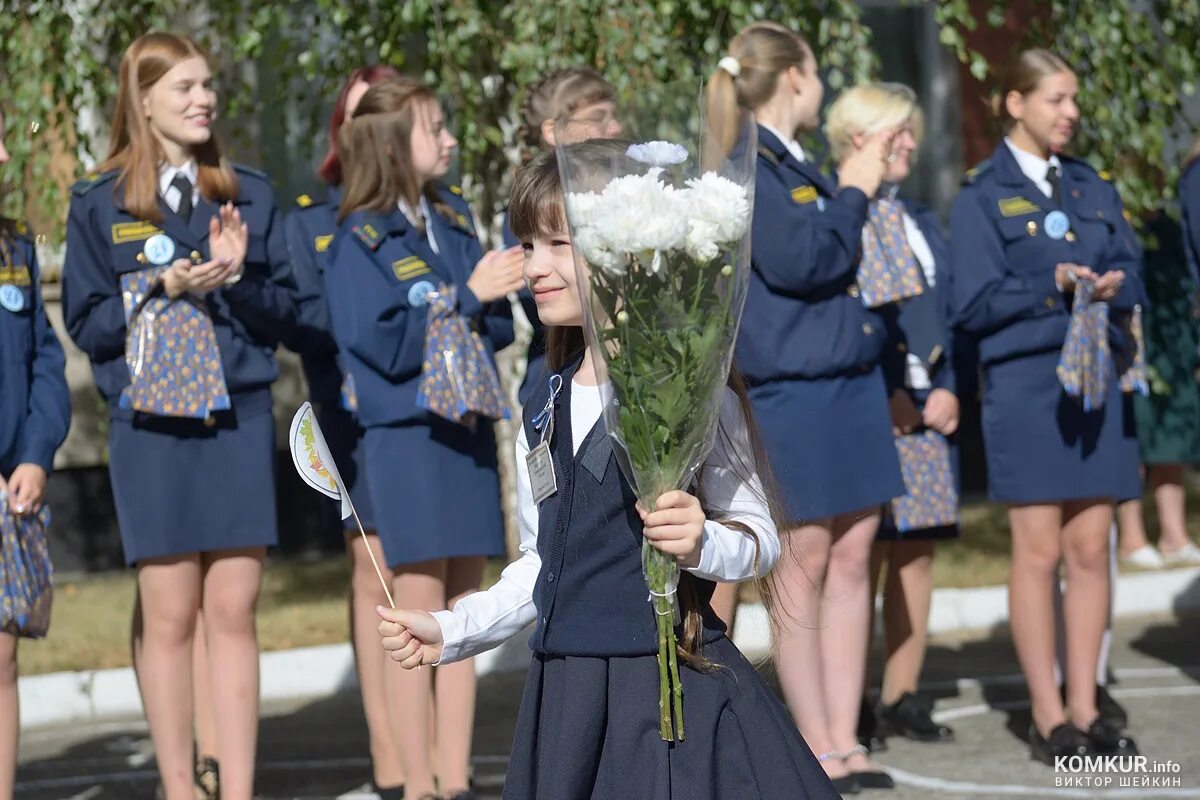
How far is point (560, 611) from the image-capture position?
10.9ft

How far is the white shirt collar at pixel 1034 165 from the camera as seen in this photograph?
6.34 m

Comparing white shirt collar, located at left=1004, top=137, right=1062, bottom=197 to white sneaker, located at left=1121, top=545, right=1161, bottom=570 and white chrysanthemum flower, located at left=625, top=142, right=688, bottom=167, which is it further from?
white sneaker, located at left=1121, top=545, right=1161, bottom=570

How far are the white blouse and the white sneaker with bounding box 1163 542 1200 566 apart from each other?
698cm

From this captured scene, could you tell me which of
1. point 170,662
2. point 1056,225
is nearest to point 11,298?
point 170,662

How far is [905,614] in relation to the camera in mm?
6688

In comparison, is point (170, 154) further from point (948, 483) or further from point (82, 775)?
point (948, 483)

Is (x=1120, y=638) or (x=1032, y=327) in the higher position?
(x=1032, y=327)

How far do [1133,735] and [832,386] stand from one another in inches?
70.1

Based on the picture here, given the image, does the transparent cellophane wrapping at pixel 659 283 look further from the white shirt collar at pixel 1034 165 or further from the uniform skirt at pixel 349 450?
the white shirt collar at pixel 1034 165

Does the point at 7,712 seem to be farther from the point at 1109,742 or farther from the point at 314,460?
the point at 1109,742

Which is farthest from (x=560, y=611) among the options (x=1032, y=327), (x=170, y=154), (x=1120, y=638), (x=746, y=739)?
(x=1120, y=638)

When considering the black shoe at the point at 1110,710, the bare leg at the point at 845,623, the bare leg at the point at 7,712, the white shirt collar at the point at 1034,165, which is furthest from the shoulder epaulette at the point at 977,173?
the bare leg at the point at 7,712

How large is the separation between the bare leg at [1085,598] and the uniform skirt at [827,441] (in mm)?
867

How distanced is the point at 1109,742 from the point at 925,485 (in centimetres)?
109
